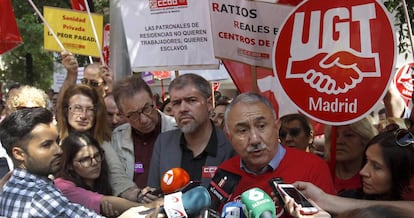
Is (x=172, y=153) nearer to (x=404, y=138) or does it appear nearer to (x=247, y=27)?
(x=247, y=27)

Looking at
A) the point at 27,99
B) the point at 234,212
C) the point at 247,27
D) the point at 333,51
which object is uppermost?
the point at 247,27

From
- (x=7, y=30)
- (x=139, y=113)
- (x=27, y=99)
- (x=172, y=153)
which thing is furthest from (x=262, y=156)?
(x=7, y=30)

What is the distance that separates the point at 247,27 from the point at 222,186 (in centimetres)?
199

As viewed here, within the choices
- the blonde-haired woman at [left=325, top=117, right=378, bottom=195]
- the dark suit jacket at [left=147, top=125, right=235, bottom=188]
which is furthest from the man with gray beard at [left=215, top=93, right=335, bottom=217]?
the blonde-haired woman at [left=325, top=117, right=378, bottom=195]

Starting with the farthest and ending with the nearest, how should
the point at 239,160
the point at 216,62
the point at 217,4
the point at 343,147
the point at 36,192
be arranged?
the point at 216,62 → the point at 217,4 → the point at 343,147 → the point at 239,160 → the point at 36,192

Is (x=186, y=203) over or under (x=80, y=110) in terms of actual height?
under

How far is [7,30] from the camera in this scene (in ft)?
24.6

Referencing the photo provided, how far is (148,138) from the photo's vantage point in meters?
4.48

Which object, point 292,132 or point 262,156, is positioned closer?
point 262,156

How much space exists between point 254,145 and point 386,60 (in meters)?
1.11

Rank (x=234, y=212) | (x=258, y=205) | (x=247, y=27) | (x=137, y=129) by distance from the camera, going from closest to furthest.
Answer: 1. (x=258, y=205)
2. (x=234, y=212)
3. (x=137, y=129)
4. (x=247, y=27)

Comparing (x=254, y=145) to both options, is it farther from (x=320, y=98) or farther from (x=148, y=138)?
(x=148, y=138)

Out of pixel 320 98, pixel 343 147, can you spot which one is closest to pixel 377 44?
pixel 320 98

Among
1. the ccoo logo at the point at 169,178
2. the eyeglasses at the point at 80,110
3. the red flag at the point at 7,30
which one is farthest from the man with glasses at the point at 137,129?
the red flag at the point at 7,30
